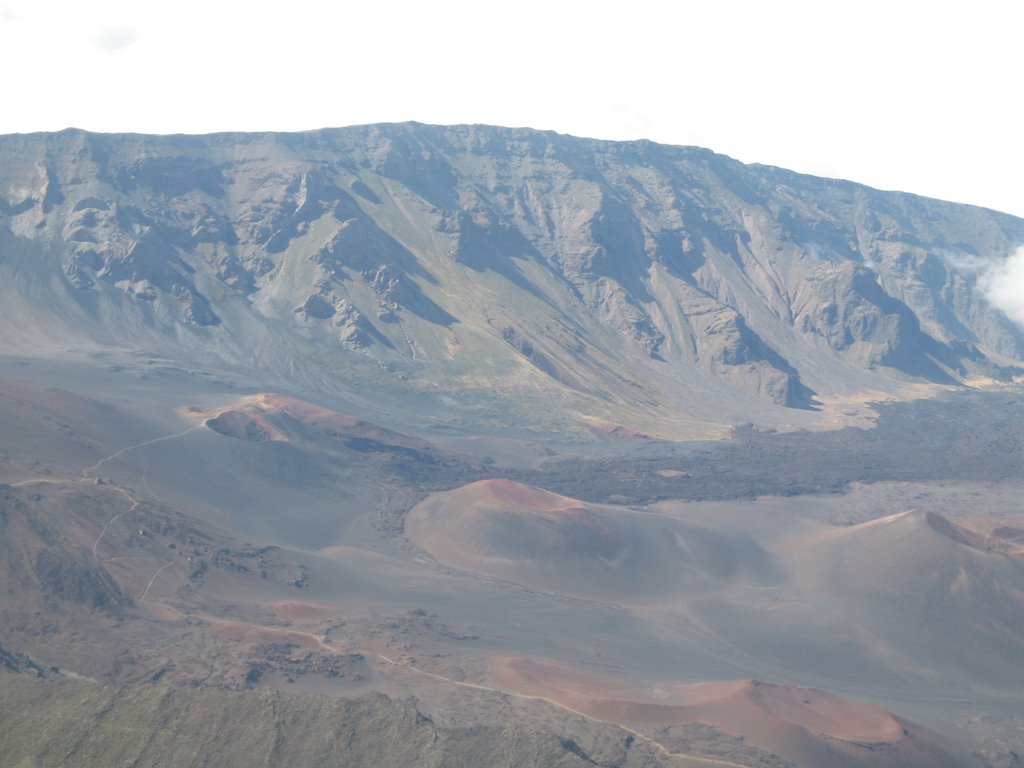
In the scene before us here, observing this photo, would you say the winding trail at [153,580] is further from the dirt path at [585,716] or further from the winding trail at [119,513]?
the dirt path at [585,716]

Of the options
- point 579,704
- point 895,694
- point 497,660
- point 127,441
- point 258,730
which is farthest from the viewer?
point 127,441

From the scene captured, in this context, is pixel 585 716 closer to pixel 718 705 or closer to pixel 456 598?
pixel 718 705

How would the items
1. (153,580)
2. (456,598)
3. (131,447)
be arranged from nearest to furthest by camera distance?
(153,580)
(456,598)
(131,447)

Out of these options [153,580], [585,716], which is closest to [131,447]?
[153,580]

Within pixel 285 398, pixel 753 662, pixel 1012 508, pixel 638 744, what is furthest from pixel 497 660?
pixel 1012 508

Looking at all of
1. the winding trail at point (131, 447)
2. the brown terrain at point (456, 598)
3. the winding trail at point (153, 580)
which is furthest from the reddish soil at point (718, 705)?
the winding trail at point (131, 447)

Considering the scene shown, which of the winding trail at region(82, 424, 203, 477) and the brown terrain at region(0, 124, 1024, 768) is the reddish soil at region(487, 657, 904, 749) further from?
the winding trail at region(82, 424, 203, 477)

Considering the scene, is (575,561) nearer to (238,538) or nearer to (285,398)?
(238,538)

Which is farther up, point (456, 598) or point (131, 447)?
point (131, 447)

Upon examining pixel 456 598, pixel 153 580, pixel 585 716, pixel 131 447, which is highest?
pixel 131 447

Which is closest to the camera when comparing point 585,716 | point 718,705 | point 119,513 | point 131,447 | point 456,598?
point 585,716

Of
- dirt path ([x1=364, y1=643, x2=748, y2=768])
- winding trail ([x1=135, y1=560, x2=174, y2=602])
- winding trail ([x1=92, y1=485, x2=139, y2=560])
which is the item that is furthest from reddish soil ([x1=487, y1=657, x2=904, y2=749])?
Result: winding trail ([x1=92, y1=485, x2=139, y2=560])
